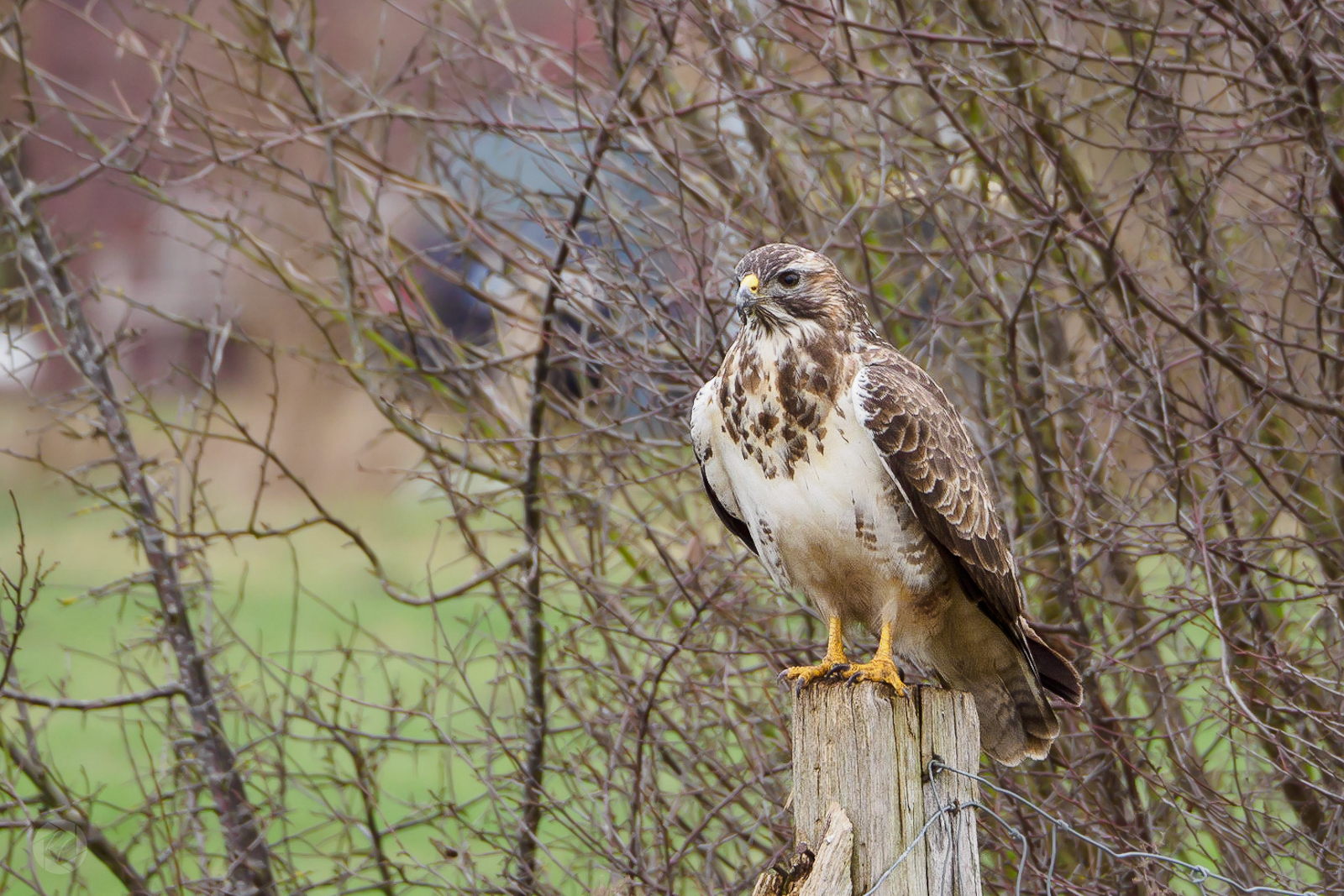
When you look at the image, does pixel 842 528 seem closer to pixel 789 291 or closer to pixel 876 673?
pixel 876 673

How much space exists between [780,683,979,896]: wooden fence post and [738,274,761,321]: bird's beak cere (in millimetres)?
1023

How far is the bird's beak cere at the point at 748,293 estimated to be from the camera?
3.29 metres

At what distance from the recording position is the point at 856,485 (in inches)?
128

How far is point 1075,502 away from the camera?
14.0 feet

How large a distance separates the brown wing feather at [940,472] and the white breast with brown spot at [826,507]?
0.05 metres

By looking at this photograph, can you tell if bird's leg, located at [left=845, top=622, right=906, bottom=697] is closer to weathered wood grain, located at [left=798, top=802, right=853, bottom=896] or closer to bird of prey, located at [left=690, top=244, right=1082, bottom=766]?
bird of prey, located at [left=690, top=244, right=1082, bottom=766]

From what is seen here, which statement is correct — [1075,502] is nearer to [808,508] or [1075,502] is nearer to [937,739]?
[808,508]

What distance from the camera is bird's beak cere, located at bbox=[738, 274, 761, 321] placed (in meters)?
3.29

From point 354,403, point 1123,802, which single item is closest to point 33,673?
point 354,403

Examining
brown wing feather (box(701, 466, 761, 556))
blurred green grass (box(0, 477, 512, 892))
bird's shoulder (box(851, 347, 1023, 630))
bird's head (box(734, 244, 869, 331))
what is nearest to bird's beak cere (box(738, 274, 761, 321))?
bird's head (box(734, 244, 869, 331))

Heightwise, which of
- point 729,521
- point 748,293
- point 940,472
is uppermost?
point 748,293

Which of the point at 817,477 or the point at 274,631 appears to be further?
the point at 274,631

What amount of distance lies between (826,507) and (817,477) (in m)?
0.07

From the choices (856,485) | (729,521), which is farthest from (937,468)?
(729,521)
